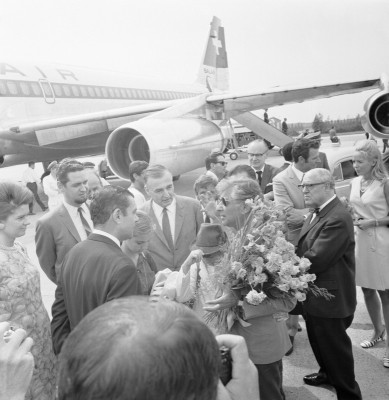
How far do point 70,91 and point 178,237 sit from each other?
786 cm

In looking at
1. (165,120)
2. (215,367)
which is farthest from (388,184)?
(165,120)

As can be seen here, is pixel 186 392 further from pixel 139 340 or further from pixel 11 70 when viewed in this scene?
pixel 11 70

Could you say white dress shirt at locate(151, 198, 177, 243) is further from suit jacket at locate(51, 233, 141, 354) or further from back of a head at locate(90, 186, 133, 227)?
suit jacket at locate(51, 233, 141, 354)

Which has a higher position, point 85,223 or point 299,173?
point 85,223

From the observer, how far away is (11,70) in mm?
8820

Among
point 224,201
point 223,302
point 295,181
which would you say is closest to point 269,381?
point 223,302

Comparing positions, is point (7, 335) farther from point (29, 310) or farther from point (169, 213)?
point (169, 213)

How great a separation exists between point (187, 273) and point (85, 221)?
4.85ft

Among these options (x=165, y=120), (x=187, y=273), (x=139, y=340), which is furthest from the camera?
(x=165, y=120)

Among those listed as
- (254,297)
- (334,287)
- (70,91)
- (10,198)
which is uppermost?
(70,91)

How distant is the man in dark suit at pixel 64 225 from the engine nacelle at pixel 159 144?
150 inches

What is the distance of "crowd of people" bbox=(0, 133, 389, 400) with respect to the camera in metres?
0.70

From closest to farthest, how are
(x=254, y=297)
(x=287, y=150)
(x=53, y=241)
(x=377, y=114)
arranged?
1. (x=254, y=297)
2. (x=53, y=241)
3. (x=287, y=150)
4. (x=377, y=114)

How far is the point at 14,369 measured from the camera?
1.09m
